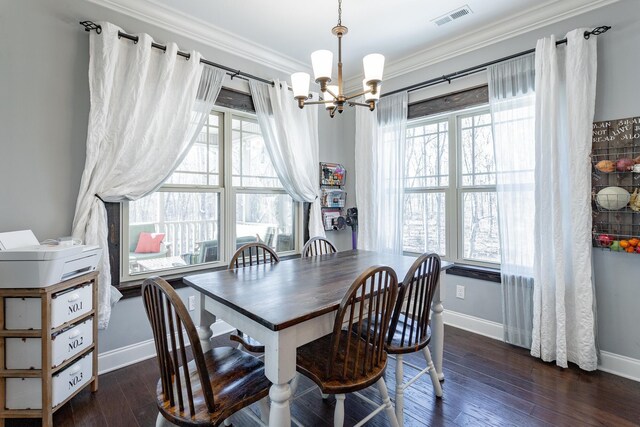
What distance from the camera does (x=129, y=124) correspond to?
2.34 m

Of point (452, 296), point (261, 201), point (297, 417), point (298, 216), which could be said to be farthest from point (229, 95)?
point (452, 296)

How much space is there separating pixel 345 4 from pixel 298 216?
2.13 m

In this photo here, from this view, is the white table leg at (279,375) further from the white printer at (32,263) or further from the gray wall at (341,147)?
the gray wall at (341,147)

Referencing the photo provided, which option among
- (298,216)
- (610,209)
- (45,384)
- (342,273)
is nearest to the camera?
(45,384)

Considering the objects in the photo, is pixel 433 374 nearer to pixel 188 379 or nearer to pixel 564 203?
pixel 188 379

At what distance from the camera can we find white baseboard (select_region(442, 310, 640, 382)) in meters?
2.25

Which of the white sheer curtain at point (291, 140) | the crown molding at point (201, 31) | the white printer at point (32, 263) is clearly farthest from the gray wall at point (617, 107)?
the crown molding at point (201, 31)

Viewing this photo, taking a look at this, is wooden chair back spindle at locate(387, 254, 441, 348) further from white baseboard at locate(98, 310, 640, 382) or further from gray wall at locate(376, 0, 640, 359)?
white baseboard at locate(98, 310, 640, 382)

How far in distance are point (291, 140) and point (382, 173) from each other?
1109 millimetres

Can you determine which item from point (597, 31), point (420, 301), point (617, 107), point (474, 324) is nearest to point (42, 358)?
point (420, 301)

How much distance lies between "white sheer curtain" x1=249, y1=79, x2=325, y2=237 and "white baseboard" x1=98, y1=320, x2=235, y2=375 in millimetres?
1922

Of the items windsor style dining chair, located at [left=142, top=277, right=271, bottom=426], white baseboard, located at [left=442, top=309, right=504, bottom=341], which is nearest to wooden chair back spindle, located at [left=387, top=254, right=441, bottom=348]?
windsor style dining chair, located at [left=142, top=277, right=271, bottom=426]

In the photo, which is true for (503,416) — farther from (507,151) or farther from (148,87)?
(148,87)

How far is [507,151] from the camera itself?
274cm
